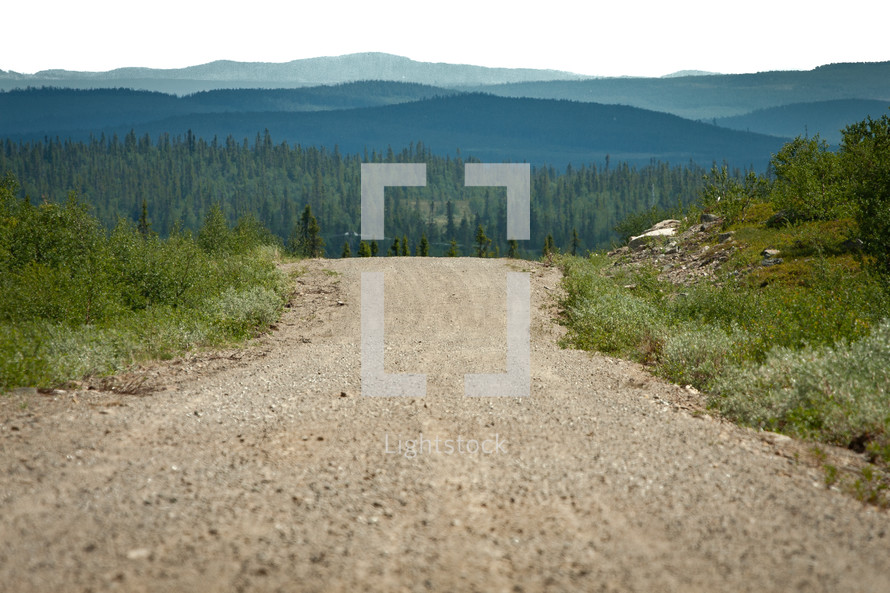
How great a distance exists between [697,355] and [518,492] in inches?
242

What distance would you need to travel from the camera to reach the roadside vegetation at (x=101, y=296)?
9.63 m

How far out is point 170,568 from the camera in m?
4.16

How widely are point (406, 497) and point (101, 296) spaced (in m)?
10.9

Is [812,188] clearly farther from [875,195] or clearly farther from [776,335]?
[776,335]

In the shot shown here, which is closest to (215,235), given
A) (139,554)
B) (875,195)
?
(875,195)

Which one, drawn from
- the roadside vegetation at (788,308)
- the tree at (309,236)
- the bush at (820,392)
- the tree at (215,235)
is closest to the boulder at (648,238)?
the roadside vegetation at (788,308)

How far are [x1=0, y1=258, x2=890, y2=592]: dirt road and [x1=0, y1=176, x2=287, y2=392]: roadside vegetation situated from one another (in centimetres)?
120

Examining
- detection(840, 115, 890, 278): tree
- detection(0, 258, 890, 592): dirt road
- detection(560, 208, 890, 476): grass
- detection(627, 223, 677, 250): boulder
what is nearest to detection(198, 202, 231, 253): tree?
detection(560, 208, 890, 476): grass

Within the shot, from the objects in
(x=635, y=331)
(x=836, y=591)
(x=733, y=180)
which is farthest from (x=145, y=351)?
(x=733, y=180)

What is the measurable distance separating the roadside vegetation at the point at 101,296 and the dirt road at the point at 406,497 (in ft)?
3.92

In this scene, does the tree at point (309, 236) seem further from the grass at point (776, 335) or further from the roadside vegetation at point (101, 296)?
the grass at point (776, 335)

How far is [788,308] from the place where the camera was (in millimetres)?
13188

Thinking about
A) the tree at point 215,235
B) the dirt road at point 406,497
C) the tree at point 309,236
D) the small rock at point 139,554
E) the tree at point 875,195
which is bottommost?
the tree at point 309,236

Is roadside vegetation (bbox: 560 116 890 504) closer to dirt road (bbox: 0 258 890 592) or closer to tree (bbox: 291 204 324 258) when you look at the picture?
dirt road (bbox: 0 258 890 592)
